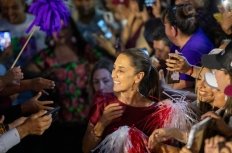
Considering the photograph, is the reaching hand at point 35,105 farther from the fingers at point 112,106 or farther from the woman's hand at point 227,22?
the woman's hand at point 227,22

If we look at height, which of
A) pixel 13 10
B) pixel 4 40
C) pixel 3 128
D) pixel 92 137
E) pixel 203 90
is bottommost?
pixel 92 137

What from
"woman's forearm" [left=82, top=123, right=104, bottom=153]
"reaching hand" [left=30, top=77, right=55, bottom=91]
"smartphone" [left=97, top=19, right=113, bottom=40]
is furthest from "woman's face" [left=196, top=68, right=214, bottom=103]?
"smartphone" [left=97, top=19, right=113, bottom=40]

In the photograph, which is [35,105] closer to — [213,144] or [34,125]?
[34,125]

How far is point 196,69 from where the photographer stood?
350 centimetres

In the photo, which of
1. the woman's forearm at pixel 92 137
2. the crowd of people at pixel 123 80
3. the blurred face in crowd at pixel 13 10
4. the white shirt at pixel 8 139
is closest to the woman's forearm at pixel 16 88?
the crowd of people at pixel 123 80

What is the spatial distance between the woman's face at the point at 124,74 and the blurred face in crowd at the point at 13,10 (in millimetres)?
2514

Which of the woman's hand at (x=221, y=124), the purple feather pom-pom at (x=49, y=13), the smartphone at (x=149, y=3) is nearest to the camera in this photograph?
the woman's hand at (x=221, y=124)

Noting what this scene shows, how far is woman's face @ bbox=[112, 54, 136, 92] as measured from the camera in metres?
3.24

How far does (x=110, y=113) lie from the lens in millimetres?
3166

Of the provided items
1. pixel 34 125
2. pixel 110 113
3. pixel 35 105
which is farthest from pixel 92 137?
pixel 35 105

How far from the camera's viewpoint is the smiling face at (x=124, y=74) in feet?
10.6

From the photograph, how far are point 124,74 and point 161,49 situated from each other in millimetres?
1261

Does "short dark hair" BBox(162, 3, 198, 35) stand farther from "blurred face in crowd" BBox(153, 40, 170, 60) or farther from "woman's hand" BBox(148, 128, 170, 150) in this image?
"woman's hand" BBox(148, 128, 170, 150)

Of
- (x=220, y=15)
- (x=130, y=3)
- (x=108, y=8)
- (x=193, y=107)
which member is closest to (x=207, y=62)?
(x=193, y=107)
